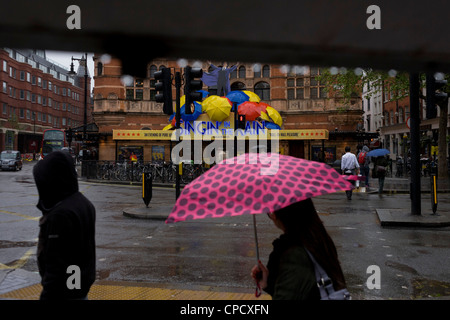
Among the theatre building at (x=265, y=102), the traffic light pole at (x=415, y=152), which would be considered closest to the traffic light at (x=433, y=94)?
the traffic light pole at (x=415, y=152)

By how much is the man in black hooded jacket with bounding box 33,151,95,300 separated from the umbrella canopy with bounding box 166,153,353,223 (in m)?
1.01

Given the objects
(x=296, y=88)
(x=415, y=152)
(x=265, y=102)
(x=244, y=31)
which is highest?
(x=296, y=88)

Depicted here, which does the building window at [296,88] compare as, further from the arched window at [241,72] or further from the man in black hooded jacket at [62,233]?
the man in black hooded jacket at [62,233]

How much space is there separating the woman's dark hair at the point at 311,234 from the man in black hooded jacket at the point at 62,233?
1.39m

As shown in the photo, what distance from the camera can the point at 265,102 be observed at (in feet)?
116

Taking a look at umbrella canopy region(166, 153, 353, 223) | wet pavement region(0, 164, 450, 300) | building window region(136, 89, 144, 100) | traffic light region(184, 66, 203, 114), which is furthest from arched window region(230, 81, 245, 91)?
umbrella canopy region(166, 153, 353, 223)

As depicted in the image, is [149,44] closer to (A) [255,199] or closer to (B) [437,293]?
(A) [255,199]

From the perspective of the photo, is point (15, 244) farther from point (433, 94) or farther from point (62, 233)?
point (433, 94)

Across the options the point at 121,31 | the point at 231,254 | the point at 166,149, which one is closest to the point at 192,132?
the point at 166,149

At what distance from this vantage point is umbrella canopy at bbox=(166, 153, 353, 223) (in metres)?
1.81

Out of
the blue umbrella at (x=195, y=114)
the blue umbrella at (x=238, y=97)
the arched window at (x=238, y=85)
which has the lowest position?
the blue umbrella at (x=195, y=114)

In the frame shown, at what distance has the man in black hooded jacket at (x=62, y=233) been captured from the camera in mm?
2488

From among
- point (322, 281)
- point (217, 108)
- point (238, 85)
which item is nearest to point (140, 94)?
point (238, 85)

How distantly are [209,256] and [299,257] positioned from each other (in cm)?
481
